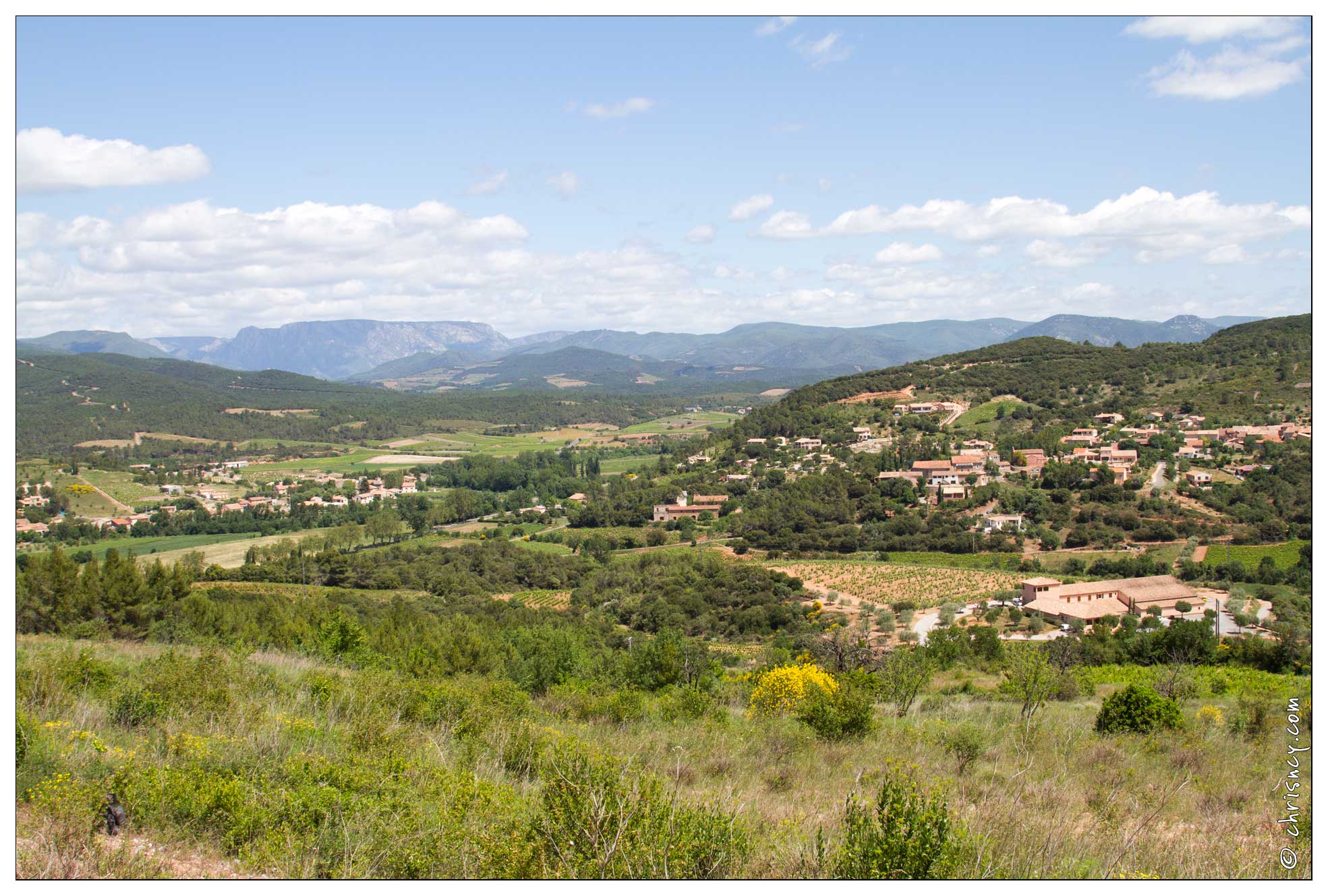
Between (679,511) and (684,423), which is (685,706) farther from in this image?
(684,423)

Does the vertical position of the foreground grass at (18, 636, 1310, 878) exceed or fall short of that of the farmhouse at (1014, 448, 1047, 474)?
it exceeds it

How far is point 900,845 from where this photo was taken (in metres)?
3.19

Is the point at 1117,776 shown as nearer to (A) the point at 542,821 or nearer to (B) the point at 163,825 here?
(A) the point at 542,821

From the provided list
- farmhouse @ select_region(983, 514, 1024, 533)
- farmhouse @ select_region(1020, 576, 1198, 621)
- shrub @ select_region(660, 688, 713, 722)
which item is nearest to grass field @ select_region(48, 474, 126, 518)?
farmhouse @ select_region(983, 514, 1024, 533)

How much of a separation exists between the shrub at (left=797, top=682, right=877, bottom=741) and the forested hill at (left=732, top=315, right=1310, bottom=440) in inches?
1726

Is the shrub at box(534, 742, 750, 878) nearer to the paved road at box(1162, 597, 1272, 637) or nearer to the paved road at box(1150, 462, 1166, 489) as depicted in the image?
the paved road at box(1162, 597, 1272, 637)

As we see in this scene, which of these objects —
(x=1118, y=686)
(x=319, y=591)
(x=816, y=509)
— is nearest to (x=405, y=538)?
(x=319, y=591)

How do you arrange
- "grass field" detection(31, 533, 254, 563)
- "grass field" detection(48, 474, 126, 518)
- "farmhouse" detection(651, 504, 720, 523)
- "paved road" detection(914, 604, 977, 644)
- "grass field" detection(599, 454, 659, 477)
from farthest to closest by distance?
1. "grass field" detection(599, 454, 659, 477)
2. "grass field" detection(48, 474, 126, 518)
3. "farmhouse" detection(651, 504, 720, 523)
4. "grass field" detection(31, 533, 254, 563)
5. "paved road" detection(914, 604, 977, 644)

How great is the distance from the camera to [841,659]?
16.0 m

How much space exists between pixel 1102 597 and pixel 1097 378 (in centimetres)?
3790

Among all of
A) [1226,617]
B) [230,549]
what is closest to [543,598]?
[230,549]

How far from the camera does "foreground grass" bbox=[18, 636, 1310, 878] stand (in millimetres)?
3533

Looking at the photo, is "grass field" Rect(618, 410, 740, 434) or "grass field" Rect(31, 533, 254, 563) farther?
→ "grass field" Rect(618, 410, 740, 434)

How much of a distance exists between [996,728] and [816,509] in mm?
35894
